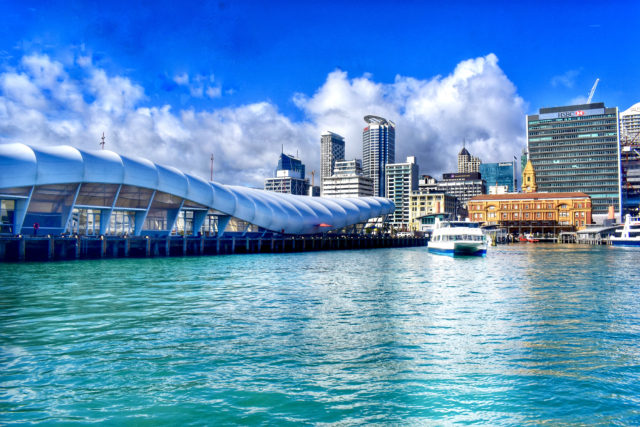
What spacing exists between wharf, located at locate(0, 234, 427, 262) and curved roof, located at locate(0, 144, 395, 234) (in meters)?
3.73

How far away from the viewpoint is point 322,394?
34.9 ft

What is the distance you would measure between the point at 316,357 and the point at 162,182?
49.7m

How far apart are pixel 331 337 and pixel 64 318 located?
380 inches

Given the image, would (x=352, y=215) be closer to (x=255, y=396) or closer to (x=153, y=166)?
(x=153, y=166)

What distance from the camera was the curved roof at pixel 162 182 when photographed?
155 ft

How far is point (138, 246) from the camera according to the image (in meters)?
55.8

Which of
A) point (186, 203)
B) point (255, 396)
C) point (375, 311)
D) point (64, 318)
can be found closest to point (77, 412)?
point (255, 396)

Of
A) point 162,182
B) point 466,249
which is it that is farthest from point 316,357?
point 162,182

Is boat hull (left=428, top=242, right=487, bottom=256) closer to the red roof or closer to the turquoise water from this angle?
the turquoise water

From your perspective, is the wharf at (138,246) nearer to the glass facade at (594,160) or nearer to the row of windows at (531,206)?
the row of windows at (531,206)

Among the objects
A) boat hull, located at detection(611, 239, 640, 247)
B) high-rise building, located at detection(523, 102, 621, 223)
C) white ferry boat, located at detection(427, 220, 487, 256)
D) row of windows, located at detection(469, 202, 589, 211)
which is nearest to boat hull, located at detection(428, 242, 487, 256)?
white ferry boat, located at detection(427, 220, 487, 256)

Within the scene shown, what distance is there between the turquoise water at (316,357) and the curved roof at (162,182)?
24882 mm

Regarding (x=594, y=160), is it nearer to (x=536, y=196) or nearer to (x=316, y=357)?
(x=536, y=196)

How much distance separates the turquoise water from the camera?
9.91 meters
